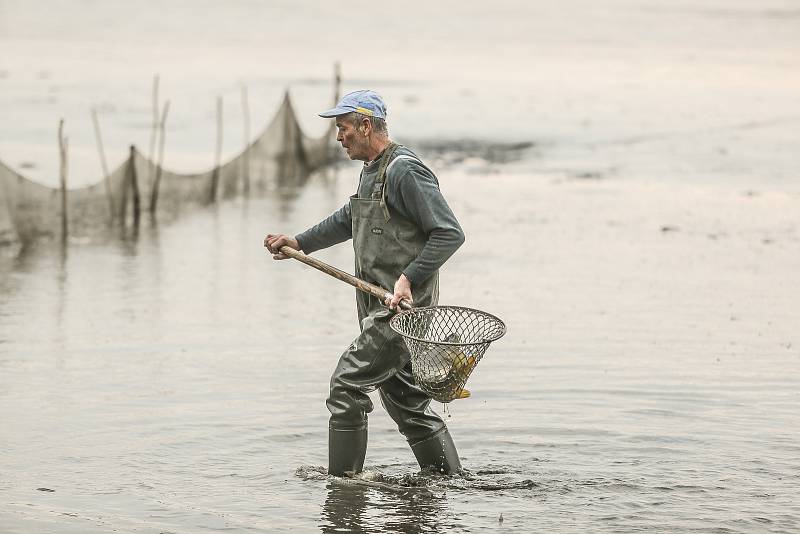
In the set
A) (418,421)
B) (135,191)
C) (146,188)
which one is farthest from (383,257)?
(146,188)

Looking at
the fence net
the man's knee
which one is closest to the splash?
the man's knee

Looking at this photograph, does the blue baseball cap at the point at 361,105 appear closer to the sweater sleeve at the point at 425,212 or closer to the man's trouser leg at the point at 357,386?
the sweater sleeve at the point at 425,212

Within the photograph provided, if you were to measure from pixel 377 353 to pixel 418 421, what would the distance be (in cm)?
49

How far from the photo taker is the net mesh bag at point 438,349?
6.20 metres

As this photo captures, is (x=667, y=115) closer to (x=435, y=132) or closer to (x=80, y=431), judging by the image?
(x=435, y=132)

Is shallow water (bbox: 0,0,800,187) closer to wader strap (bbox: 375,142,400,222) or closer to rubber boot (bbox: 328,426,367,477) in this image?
rubber boot (bbox: 328,426,367,477)

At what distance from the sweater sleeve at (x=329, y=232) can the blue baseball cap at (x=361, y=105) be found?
0.60 meters

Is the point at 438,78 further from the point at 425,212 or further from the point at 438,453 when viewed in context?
the point at 425,212

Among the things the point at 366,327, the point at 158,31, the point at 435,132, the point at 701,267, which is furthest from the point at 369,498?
the point at 158,31

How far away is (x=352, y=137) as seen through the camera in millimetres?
6457

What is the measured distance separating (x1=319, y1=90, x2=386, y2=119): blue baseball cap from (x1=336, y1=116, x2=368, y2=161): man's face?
6cm

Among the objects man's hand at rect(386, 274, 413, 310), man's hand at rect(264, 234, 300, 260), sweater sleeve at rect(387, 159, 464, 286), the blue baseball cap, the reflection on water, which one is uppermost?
the blue baseball cap

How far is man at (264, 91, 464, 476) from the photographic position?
6.34 meters

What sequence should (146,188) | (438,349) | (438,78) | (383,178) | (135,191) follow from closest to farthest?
(438,349)
(383,178)
(135,191)
(146,188)
(438,78)
